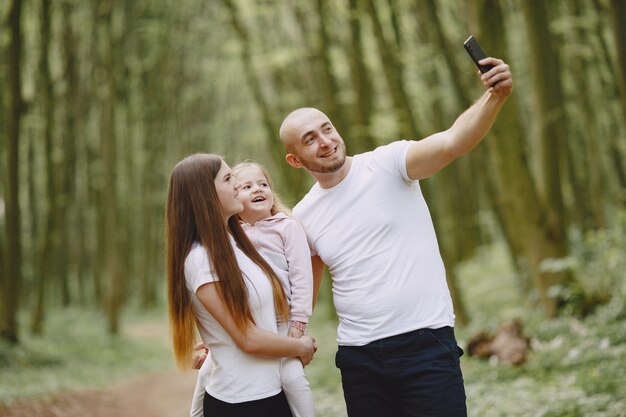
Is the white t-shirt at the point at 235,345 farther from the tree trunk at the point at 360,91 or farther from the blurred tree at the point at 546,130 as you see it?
the tree trunk at the point at 360,91

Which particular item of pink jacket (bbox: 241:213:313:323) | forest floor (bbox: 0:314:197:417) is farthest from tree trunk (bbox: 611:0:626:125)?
forest floor (bbox: 0:314:197:417)

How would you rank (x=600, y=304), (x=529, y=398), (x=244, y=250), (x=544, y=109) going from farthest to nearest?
(x=544, y=109) < (x=600, y=304) < (x=529, y=398) < (x=244, y=250)

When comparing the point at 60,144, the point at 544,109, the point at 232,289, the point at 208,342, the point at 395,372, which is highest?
the point at 60,144

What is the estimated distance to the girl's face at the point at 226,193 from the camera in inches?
139

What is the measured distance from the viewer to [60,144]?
20078mm

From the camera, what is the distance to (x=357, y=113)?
1382 cm

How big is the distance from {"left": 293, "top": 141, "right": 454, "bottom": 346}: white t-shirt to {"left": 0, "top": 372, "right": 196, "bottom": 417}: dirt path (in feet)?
20.5

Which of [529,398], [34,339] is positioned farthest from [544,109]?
[34,339]

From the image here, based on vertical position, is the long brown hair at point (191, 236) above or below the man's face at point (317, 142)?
below

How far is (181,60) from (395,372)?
897 inches

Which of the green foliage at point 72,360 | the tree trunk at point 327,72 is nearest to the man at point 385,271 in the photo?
the green foliage at point 72,360

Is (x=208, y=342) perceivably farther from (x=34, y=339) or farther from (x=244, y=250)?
(x=34, y=339)

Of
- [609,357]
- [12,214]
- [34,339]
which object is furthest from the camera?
[34,339]

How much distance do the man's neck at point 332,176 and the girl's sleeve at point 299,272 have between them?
27 cm
